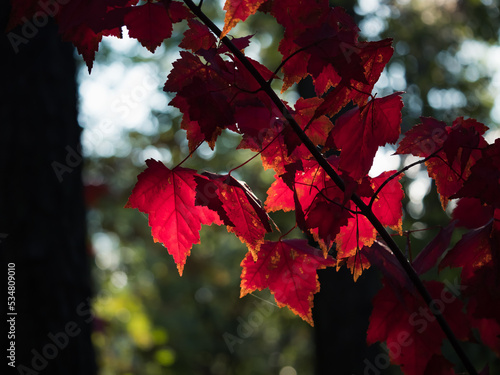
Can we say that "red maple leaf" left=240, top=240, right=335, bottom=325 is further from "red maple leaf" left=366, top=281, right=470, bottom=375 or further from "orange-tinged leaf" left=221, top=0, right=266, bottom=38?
"orange-tinged leaf" left=221, top=0, right=266, bottom=38

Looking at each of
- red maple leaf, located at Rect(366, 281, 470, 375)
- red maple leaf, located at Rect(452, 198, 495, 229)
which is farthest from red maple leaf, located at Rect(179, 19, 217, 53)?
red maple leaf, located at Rect(452, 198, 495, 229)

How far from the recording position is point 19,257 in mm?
2197

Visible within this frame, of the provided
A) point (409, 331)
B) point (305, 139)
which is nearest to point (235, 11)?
point (305, 139)

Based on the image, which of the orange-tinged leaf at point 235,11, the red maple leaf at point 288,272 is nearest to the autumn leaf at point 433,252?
the red maple leaf at point 288,272

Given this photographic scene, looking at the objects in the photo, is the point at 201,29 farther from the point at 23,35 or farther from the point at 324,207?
the point at 23,35

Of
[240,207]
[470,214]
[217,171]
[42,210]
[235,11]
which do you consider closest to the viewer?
[235,11]

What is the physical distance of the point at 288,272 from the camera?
111 centimetres

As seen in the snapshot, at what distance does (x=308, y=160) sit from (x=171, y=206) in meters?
0.37

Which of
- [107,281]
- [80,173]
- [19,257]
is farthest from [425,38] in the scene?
[107,281]

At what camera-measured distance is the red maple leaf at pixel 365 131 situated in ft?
3.08

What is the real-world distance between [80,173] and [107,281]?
24.9 feet

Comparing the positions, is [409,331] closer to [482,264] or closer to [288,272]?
[482,264]

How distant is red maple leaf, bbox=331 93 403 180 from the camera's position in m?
0.94

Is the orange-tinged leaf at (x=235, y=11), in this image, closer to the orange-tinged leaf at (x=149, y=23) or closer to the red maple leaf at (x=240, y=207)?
the orange-tinged leaf at (x=149, y=23)
